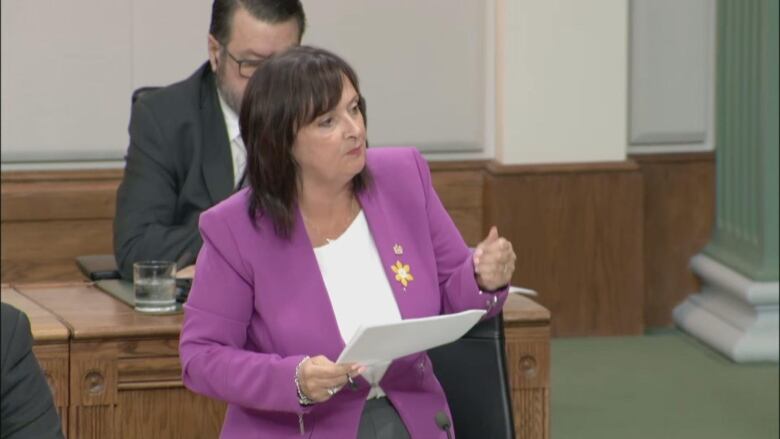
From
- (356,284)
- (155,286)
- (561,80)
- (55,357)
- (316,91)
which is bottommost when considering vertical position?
(55,357)

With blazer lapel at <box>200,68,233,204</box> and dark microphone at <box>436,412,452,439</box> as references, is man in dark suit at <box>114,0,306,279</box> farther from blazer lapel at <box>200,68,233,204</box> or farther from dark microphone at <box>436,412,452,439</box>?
dark microphone at <box>436,412,452,439</box>

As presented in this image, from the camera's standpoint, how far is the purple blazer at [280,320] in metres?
2.89

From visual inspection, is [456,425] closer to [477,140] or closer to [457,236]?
[457,236]

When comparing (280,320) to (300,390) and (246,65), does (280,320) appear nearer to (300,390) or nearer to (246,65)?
(300,390)

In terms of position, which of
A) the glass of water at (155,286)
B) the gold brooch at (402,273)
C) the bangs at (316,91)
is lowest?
the glass of water at (155,286)

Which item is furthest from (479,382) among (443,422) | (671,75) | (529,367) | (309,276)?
(671,75)

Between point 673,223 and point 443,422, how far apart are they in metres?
3.52

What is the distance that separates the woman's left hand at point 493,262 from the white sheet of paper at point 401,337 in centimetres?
20

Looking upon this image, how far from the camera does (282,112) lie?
2930mm

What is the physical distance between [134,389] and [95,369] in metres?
0.10

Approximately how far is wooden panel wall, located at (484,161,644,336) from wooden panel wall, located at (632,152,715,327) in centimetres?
23

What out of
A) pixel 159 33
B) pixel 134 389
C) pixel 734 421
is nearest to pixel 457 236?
pixel 134 389

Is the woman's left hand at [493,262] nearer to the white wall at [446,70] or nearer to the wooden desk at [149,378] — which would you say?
the wooden desk at [149,378]

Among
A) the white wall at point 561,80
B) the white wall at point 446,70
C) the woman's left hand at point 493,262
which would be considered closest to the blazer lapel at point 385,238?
the woman's left hand at point 493,262
